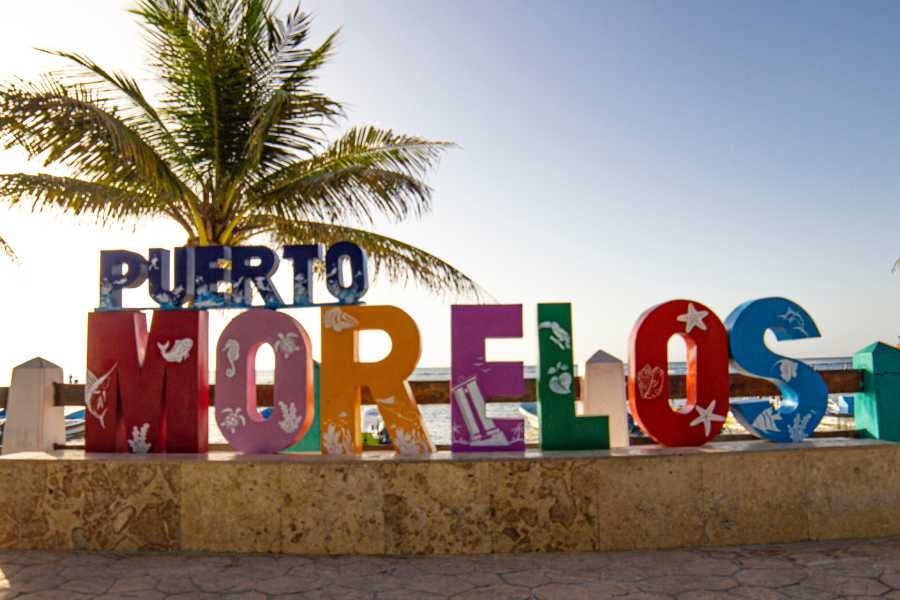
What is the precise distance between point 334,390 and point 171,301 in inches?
72.8

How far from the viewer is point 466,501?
5.66 meters

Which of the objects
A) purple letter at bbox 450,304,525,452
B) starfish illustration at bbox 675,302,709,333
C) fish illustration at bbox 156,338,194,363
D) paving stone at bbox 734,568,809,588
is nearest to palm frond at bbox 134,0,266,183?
fish illustration at bbox 156,338,194,363

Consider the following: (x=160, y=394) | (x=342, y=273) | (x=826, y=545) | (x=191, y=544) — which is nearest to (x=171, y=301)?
(x=160, y=394)

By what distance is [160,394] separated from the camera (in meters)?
6.54

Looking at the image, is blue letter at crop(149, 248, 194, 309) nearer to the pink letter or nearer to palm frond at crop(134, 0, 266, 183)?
the pink letter

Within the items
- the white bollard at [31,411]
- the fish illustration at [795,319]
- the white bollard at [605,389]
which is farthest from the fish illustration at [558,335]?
the white bollard at [31,411]

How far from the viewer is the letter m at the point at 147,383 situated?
649cm

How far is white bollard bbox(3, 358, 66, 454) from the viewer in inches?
289

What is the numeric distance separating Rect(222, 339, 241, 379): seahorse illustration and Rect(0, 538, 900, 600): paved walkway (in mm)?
1572

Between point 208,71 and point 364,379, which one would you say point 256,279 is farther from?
point 208,71

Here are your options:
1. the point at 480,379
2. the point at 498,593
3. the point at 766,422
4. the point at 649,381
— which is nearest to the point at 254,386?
the point at 480,379

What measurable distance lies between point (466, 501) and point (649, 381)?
1.93 metres

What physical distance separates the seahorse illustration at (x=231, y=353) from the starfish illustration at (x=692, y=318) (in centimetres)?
399

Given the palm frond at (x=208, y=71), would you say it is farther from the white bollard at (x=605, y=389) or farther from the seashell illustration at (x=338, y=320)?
the white bollard at (x=605, y=389)
